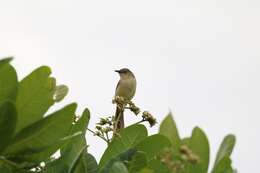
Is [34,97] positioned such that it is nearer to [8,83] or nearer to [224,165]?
[8,83]

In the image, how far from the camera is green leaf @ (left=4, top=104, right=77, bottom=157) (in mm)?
1834

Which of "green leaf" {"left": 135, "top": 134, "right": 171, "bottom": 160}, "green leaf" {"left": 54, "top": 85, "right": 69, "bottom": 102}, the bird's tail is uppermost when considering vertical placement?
"green leaf" {"left": 54, "top": 85, "right": 69, "bottom": 102}

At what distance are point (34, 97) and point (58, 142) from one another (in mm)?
166

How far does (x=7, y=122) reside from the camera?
5.80 ft

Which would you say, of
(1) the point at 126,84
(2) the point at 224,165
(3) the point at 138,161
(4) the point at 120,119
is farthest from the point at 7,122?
(1) the point at 126,84

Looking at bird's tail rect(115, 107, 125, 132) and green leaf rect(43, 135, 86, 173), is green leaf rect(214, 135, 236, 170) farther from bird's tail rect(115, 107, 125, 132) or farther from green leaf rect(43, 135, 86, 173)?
bird's tail rect(115, 107, 125, 132)

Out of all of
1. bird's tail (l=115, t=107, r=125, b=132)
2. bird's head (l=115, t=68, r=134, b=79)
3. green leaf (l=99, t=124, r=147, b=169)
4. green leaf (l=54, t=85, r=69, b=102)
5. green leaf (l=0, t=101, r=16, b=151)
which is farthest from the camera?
bird's head (l=115, t=68, r=134, b=79)

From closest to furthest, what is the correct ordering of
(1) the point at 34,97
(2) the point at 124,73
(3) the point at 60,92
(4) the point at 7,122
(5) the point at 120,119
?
(4) the point at 7,122, (1) the point at 34,97, (3) the point at 60,92, (5) the point at 120,119, (2) the point at 124,73

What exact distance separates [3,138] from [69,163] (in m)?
0.30

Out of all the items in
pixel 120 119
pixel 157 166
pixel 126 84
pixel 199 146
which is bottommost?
pixel 126 84

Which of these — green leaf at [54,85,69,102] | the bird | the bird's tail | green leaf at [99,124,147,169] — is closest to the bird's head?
the bird

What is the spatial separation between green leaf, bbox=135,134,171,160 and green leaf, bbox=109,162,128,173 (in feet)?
0.90

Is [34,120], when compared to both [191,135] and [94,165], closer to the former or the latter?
[94,165]

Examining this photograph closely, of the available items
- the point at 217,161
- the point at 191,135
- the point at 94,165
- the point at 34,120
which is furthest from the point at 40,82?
the point at 217,161
